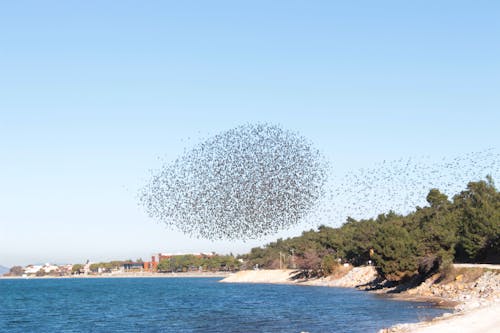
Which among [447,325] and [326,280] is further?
[326,280]

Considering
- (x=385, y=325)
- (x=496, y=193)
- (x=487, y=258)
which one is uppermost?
(x=496, y=193)

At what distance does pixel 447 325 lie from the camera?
40.1 meters

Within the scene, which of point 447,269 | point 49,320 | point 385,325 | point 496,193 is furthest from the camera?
point 496,193

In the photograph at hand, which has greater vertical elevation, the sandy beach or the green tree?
the green tree

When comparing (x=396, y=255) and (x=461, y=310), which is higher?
(x=396, y=255)

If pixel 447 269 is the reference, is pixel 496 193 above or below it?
above

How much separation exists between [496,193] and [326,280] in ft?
159

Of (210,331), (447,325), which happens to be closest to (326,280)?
(210,331)

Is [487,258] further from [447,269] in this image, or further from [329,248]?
[329,248]

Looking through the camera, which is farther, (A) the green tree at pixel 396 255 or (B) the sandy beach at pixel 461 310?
(A) the green tree at pixel 396 255

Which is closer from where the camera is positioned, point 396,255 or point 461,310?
point 461,310

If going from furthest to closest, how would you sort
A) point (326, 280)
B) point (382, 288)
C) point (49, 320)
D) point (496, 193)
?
point (326, 280) → point (496, 193) → point (382, 288) → point (49, 320)

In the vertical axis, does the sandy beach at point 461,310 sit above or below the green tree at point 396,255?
below

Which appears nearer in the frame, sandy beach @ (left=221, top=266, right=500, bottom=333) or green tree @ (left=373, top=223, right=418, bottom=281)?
sandy beach @ (left=221, top=266, right=500, bottom=333)
